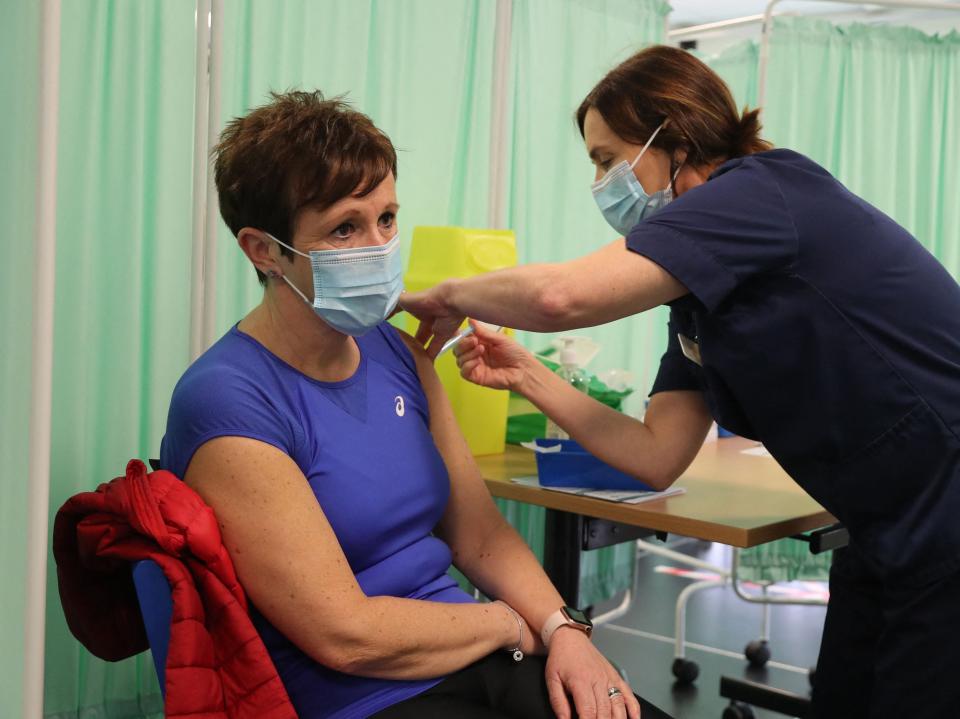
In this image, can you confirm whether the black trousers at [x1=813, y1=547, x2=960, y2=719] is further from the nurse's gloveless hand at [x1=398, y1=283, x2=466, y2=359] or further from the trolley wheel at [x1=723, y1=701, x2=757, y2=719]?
the trolley wheel at [x1=723, y1=701, x2=757, y2=719]

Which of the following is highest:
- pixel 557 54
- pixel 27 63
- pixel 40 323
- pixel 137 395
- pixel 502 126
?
pixel 557 54

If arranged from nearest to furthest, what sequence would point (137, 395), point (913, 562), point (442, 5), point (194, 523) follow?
point (194, 523) < point (913, 562) < point (137, 395) < point (442, 5)

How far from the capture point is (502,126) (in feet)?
9.63

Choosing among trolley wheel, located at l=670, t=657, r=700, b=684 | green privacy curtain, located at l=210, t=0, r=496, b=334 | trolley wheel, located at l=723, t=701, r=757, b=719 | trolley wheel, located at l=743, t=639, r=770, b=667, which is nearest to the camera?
green privacy curtain, located at l=210, t=0, r=496, b=334

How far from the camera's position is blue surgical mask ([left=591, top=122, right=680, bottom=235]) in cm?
170

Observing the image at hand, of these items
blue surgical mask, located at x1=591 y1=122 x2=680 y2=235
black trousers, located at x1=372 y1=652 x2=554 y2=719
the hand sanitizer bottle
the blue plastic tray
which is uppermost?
blue surgical mask, located at x1=591 y1=122 x2=680 y2=235

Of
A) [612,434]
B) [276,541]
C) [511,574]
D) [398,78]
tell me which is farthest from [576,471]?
[398,78]

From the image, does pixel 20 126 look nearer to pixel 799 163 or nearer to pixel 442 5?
pixel 799 163

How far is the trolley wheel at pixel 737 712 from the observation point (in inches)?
115

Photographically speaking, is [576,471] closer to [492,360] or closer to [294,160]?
[492,360]

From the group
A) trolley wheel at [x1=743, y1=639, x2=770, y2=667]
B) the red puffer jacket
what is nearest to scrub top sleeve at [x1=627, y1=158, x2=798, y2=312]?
the red puffer jacket

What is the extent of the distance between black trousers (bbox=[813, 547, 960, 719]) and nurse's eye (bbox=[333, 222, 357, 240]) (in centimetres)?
95

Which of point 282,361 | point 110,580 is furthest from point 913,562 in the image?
point 110,580

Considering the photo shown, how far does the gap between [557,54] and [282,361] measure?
1981 mm
